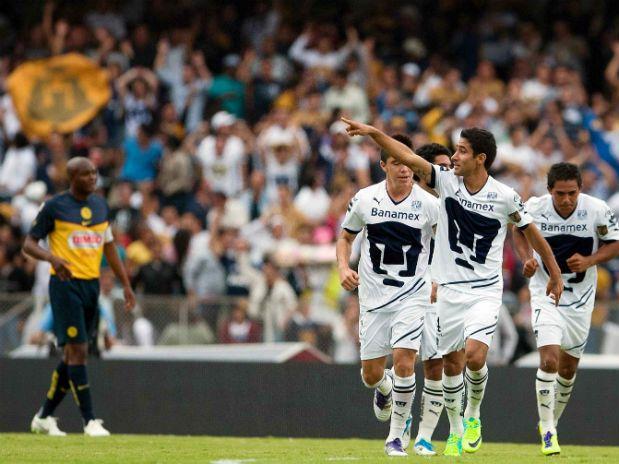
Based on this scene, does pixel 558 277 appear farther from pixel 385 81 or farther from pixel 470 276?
pixel 385 81

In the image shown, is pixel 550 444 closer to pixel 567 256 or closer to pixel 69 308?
pixel 567 256

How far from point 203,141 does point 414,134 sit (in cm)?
352

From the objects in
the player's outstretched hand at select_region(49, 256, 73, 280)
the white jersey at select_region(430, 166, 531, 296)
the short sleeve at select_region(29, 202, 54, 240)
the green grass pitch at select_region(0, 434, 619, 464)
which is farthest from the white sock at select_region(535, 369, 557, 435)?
the short sleeve at select_region(29, 202, 54, 240)

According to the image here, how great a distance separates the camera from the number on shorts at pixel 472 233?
37.6 ft

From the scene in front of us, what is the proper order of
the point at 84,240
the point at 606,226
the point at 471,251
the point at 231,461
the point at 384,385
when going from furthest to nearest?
the point at 84,240 < the point at 606,226 < the point at 384,385 < the point at 471,251 < the point at 231,461

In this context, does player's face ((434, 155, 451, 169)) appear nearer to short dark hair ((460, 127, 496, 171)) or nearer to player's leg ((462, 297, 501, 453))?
short dark hair ((460, 127, 496, 171))

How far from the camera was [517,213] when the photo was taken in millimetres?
11445

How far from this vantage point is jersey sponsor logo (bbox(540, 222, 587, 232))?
40.7 feet

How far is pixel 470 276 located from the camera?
11.5m

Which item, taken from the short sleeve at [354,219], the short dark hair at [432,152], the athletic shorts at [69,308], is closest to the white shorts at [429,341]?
the short sleeve at [354,219]

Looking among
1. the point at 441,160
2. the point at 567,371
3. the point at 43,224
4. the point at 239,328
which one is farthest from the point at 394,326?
the point at 239,328

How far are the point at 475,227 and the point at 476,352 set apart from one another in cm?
105

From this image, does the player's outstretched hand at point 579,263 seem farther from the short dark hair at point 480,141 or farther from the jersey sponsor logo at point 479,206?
the short dark hair at point 480,141

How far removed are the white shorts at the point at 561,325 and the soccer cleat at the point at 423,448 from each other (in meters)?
1.51
